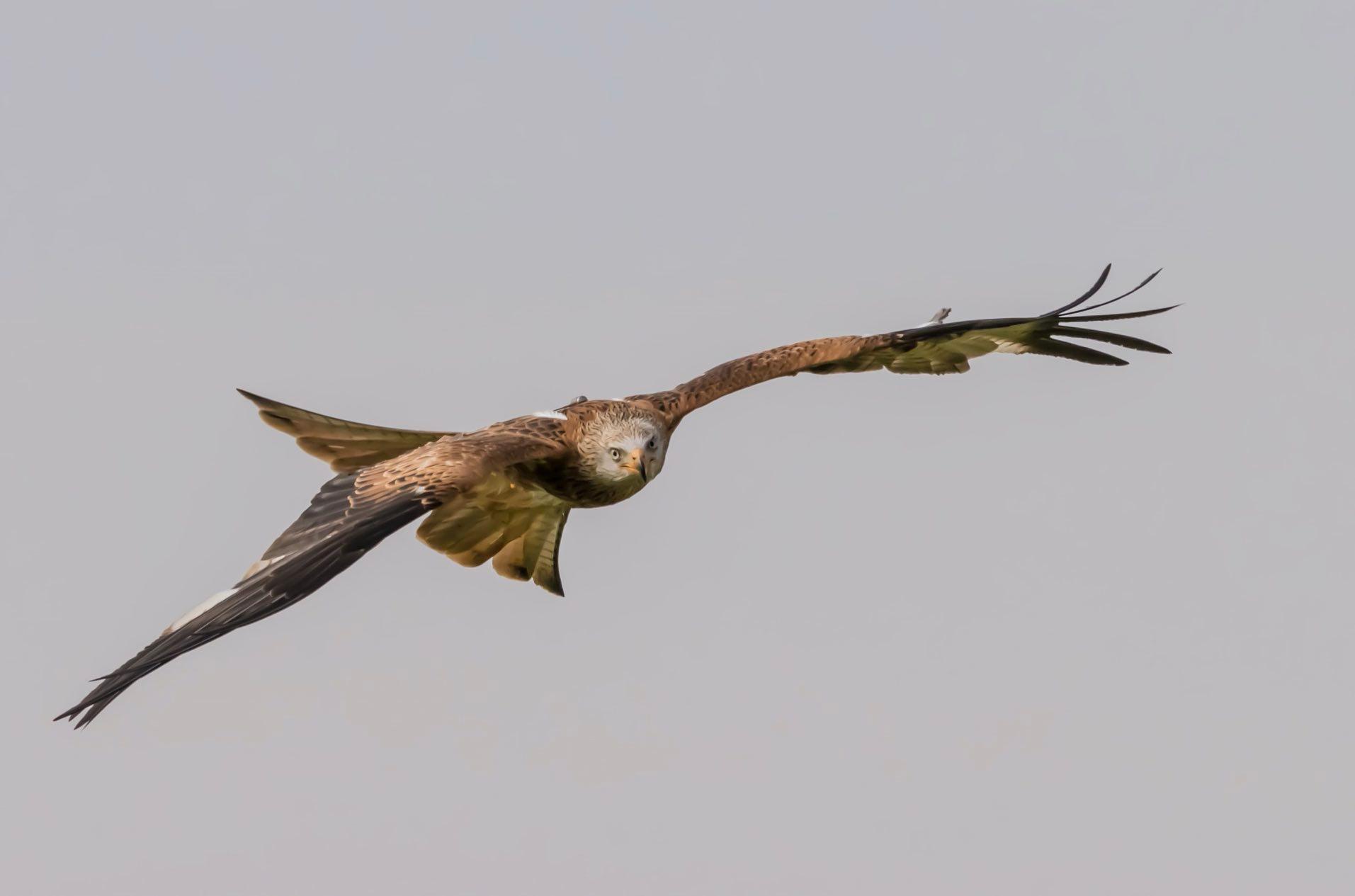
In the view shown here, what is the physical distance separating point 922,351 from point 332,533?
5746 millimetres

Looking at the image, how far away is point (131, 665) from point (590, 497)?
12.9ft

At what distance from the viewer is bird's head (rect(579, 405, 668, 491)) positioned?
1200cm

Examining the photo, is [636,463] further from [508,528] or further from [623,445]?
[508,528]

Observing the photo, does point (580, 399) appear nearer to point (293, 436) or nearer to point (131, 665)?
point (293, 436)

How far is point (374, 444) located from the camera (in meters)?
12.7

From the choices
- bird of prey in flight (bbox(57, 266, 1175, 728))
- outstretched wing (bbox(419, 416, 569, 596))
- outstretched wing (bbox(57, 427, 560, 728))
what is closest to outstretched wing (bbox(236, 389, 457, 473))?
bird of prey in flight (bbox(57, 266, 1175, 728))

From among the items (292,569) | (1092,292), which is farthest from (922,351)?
(292,569)

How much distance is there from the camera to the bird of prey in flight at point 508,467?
32.2ft

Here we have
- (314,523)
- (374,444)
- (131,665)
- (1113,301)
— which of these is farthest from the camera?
(1113,301)

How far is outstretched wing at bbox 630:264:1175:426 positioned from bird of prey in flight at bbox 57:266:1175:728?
12 mm

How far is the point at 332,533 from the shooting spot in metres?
10.2

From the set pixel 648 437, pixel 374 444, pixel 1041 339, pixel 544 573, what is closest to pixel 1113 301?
pixel 1041 339

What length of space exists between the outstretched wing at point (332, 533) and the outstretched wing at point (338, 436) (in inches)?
44.3

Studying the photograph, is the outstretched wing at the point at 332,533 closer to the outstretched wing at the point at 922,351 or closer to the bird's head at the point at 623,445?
the bird's head at the point at 623,445
